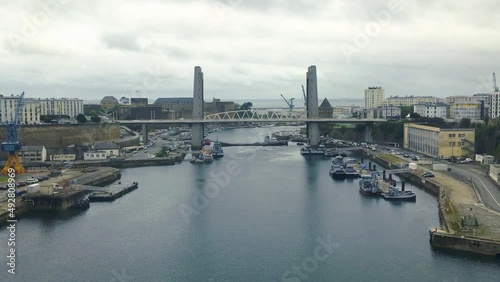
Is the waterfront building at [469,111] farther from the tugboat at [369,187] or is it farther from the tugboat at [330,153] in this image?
the tugboat at [369,187]

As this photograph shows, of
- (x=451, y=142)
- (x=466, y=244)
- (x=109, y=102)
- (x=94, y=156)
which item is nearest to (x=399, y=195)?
(x=466, y=244)

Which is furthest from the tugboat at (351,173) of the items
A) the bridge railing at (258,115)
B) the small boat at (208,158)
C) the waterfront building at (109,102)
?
the waterfront building at (109,102)

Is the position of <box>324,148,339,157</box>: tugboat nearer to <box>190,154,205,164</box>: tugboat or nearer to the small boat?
the small boat

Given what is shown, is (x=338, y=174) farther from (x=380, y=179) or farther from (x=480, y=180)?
(x=480, y=180)

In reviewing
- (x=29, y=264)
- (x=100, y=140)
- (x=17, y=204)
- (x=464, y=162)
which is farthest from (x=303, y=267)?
(x=100, y=140)

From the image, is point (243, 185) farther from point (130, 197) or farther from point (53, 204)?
point (53, 204)

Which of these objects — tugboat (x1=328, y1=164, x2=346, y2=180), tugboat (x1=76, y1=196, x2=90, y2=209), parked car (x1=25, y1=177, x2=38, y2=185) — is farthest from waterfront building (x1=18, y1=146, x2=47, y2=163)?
tugboat (x1=328, y1=164, x2=346, y2=180)

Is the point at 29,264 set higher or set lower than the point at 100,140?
lower
